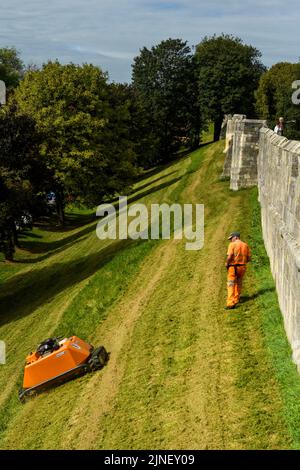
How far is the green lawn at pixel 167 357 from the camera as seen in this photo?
1051cm

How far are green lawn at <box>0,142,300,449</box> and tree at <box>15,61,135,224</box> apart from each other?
2240 cm

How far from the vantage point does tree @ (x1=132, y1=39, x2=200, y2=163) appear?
3071 inches

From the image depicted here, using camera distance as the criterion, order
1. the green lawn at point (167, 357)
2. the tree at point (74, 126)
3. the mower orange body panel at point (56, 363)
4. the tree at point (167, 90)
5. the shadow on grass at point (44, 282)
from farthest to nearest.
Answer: the tree at point (167, 90), the tree at point (74, 126), the shadow on grass at point (44, 282), the mower orange body panel at point (56, 363), the green lawn at point (167, 357)

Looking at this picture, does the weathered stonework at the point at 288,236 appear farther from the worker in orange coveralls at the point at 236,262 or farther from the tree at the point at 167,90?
the tree at the point at 167,90

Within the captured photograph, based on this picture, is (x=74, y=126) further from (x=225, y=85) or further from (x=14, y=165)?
(x=225, y=85)

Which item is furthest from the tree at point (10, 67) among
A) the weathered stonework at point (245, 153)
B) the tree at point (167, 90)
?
the weathered stonework at point (245, 153)

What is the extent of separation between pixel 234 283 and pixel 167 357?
2.89 meters

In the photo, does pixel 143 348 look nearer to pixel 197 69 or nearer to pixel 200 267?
pixel 200 267

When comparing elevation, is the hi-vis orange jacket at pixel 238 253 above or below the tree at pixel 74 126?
below

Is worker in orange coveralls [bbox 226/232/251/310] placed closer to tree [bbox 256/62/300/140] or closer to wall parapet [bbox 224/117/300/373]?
wall parapet [bbox 224/117/300/373]

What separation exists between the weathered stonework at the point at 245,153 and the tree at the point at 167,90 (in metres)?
49.8

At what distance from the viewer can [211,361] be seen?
12.7 meters

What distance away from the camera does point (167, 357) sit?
1374cm
